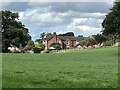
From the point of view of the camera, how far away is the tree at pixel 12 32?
96938 mm

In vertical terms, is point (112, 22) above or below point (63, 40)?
above

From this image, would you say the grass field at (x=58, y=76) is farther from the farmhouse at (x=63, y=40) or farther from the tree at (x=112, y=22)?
the farmhouse at (x=63, y=40)

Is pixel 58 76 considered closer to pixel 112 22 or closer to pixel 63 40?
pixel 112 22

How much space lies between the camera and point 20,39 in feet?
329

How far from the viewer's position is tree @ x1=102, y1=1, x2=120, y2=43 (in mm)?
59259

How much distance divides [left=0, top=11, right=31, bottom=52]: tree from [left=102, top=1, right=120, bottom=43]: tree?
3940 cm

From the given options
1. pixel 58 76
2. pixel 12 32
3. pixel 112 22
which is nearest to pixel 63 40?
pixel 12 32

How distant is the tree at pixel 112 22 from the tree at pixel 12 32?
129 feet

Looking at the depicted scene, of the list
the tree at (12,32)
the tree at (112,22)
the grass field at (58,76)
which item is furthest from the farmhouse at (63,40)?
the grass field at (58,76)

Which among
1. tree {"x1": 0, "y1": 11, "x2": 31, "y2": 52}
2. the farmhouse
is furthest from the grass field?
the farmhouse

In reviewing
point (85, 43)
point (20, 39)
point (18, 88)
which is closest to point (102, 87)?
point (18, 88)

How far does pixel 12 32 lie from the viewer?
9869cm

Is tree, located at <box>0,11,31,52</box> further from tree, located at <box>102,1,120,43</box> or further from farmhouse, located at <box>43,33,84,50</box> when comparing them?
farmhouse, located at <box>43,33,84,50</box>

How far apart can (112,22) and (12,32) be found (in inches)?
1741
